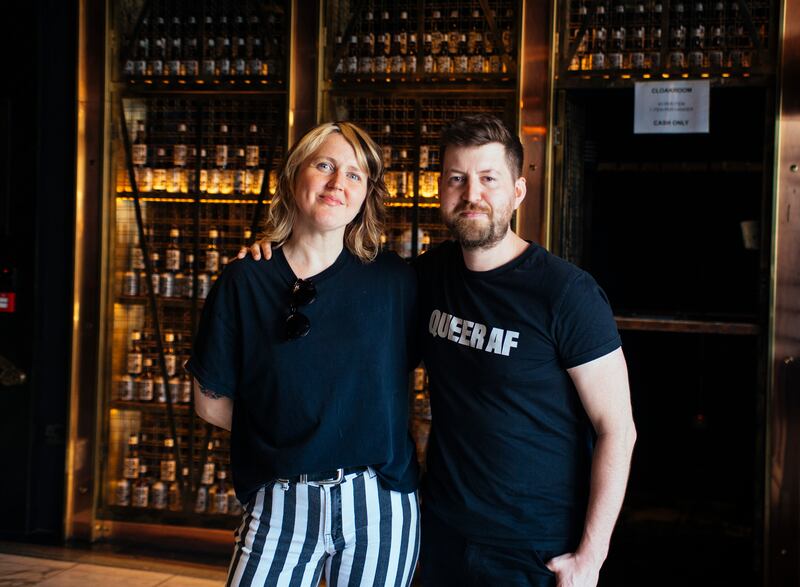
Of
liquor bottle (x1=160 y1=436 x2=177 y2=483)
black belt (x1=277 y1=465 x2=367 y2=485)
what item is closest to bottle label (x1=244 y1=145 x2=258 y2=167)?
liquor bottle (x1=160 y1=436 x2=177 y2=483)

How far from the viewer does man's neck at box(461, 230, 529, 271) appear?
6.64ft

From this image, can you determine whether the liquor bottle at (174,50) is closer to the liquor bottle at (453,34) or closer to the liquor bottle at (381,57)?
the liquor bottle at (381,57)

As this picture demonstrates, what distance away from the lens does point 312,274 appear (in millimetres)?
2090

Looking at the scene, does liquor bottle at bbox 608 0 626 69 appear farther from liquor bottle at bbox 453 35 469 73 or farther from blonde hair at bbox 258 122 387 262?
blonde hair at bbox 258 122 387 262

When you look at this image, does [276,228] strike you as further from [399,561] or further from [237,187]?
[237,187]

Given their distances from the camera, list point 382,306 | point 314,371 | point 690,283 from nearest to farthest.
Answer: point 314,371 < point 382,306 < point 690,283

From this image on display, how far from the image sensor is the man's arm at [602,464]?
194 centimetres

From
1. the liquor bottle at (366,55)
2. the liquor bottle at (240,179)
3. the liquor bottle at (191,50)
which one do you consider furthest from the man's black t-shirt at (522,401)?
the liquor bottle at (191,50)

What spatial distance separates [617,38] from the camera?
3957mm

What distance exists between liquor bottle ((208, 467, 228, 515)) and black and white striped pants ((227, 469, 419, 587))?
2292mm

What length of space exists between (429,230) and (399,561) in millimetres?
2323

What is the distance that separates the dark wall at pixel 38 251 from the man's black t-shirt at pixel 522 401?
2896mm

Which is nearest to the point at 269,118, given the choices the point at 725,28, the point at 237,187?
the point at 237,187

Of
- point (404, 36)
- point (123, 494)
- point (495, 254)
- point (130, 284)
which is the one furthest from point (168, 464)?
point (495, 254)
